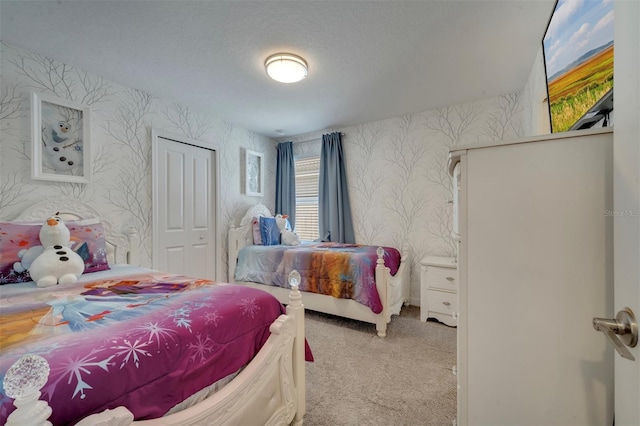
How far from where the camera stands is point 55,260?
1576 millimetres

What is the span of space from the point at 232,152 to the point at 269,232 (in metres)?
1.28

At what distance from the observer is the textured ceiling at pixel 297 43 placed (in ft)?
5.28

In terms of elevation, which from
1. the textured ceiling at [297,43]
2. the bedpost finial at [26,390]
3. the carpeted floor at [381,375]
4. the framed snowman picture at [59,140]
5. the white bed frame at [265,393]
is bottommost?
the carpeted floor at [381,375]

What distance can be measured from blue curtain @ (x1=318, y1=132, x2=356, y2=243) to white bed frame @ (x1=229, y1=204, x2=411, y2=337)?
89 centimetres

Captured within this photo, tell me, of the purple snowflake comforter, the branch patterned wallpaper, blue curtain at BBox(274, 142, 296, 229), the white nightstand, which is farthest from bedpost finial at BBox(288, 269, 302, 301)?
blue curtain at BBox(274, 142, 296, 229)

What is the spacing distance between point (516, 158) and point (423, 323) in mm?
2291

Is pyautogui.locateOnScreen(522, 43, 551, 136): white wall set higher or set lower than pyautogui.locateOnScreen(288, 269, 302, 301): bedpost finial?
higher

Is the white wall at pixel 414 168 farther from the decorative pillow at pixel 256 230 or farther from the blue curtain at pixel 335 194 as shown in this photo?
the decorative pillow at pixel 256 230

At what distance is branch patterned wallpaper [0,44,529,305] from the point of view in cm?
195

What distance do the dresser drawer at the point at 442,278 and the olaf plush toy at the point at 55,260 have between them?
2994 mm

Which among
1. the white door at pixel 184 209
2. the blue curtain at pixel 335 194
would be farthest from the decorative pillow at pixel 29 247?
the blue curtain at pixel 335 194

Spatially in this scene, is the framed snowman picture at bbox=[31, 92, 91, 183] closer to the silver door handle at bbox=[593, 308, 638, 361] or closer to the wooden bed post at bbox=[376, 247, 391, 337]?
the wooden bed post at bbox=[376, 247, 391, 337]

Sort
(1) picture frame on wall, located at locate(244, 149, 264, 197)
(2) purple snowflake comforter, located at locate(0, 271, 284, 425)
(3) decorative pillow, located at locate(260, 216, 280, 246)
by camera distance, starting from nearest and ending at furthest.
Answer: (2) purple snowflake comforter, located at locate(0, 271, 284, 425), (3) decorative pillow, located at locate(260, 216, 280, 246), (1) picture frame on wall, located at locate(244, 149, 264, 197)

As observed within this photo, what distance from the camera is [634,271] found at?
1.70 feet
